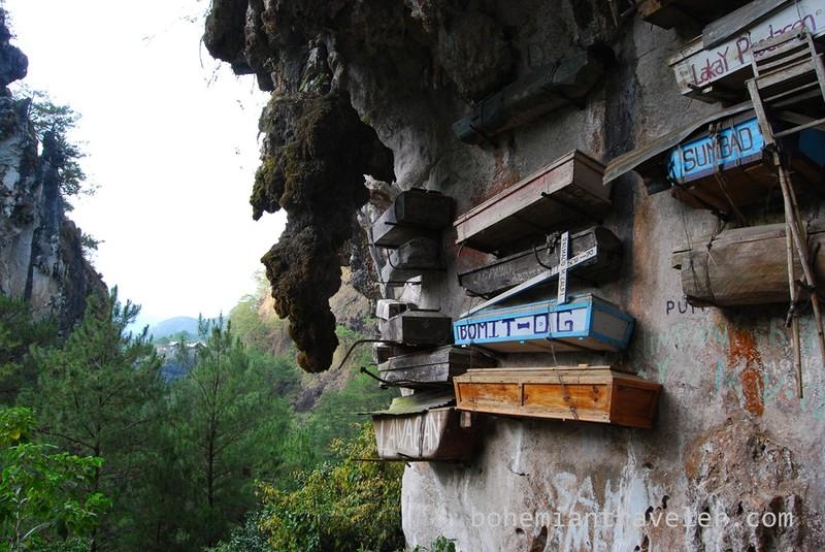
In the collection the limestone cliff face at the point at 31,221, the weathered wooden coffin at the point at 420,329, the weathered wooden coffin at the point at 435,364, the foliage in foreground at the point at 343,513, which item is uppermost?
the limestone cliff face at the point at 31,221

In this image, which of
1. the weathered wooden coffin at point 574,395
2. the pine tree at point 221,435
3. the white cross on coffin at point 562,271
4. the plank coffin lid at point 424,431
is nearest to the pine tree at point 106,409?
the pine tree at point 221,435

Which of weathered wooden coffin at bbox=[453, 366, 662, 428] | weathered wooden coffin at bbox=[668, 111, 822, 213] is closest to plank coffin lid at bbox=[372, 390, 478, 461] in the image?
weathered wooden coffin at bbox=[453, 366, 662, 428]

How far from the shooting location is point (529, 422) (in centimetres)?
421

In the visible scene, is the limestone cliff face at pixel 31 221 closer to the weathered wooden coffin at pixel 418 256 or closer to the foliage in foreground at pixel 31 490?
A: the foliage in foreground at pixel 31 490

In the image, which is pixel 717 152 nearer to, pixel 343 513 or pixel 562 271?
pixel 562 271

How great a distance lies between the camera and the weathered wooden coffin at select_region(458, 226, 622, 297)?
11.6ft

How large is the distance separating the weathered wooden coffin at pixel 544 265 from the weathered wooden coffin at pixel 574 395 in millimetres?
669

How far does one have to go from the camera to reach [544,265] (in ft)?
12.6

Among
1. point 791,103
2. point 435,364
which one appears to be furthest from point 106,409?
point 791,103

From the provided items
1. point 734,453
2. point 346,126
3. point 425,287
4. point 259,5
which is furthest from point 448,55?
point 734,453

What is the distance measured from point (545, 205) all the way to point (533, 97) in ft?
3.17

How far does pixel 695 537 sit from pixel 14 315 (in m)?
17.7

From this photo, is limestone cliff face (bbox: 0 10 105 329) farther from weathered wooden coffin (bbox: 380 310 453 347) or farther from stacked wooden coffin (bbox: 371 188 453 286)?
weathered wooden coffin (bbox: 380 310 453 347)

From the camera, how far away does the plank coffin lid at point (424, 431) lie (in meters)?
4.64
